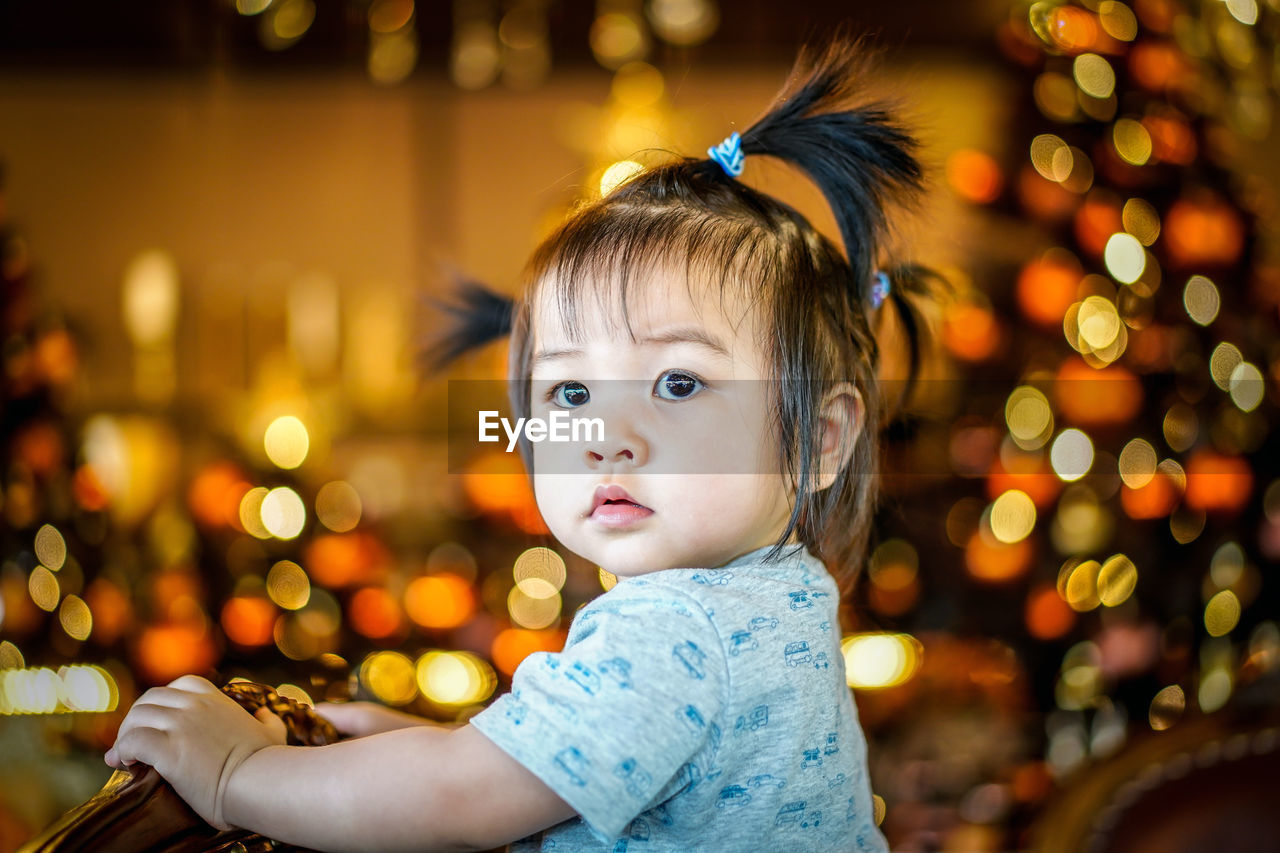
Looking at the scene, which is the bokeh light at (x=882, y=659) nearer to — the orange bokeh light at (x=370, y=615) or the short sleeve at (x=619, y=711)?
the orange bokeh light at (x=370, y=615)

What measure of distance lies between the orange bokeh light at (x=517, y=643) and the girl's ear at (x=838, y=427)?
1.30m

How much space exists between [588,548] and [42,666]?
1.30m

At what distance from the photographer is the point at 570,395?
26.1 inches

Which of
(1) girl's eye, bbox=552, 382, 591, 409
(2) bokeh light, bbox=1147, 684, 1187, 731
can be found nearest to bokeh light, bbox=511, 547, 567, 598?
(2) bokeh light, bbox=1147, 684, 1187, 731

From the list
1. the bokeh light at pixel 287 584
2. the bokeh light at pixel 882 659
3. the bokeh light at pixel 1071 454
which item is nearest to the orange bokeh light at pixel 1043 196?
the bokeh light at pixel 1071 454

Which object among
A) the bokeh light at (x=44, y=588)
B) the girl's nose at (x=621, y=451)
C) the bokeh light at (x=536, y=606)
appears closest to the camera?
the girl's nose at (x=621, y=451)

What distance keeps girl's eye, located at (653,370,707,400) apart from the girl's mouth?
65mm

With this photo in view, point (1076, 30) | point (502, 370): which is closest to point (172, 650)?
point (502, 370)

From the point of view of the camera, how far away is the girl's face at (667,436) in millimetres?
603

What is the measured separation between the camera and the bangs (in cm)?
62

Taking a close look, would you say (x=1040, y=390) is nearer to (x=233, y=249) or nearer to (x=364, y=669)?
(x=364, y=669)

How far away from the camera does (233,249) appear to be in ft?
9.22

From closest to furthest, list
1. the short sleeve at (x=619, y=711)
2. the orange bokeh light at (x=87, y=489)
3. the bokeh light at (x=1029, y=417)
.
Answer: the short sleeve at (x=619, y=711) < the orange bokeh light at (x=87, y=489) < the bokeh light at (x=1029, y=417)

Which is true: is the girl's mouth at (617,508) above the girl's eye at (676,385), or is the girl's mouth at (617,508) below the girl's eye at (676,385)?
below
